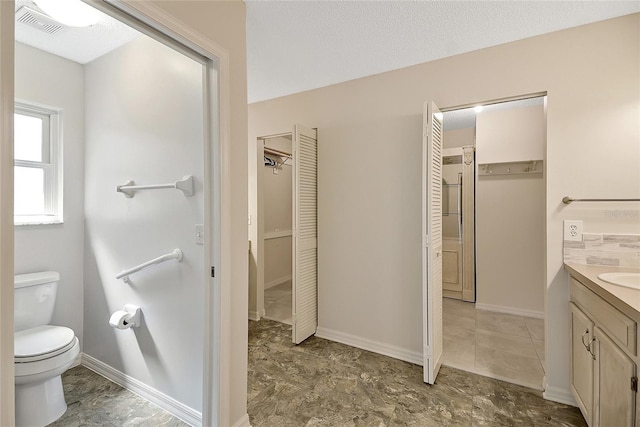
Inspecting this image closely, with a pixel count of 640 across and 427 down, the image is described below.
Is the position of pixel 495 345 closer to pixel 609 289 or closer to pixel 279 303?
pixel 609 289

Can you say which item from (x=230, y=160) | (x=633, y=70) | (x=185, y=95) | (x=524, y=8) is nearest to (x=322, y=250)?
(x=230, y=160)

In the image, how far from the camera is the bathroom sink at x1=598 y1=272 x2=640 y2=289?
142cm

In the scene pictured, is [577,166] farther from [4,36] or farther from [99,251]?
[99,251]

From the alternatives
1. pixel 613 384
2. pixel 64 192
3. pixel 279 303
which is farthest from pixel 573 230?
pixel 64 192

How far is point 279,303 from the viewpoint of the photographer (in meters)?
3.85

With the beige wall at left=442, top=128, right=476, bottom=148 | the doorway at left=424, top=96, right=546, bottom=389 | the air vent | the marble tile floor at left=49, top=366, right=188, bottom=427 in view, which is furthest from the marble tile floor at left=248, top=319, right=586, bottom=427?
the beige wall at left=442, top=128, right=476, bottom=148

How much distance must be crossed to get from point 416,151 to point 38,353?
8.99 ft

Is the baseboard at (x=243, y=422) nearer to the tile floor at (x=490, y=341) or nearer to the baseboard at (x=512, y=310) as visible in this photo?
the tile floor at (x=490, y=341)

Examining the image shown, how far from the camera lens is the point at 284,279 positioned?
194 inches

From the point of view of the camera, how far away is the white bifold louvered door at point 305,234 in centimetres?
260

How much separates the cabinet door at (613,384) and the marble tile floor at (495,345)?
2.39 feet

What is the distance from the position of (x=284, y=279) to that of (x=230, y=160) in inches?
146

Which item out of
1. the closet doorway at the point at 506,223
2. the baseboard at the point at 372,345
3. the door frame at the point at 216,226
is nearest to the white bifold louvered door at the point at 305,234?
the baseboard at the point at 372,345

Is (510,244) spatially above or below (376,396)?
above
